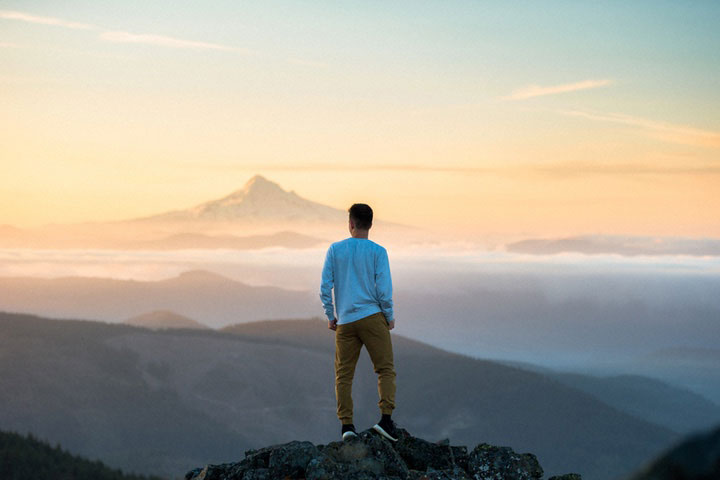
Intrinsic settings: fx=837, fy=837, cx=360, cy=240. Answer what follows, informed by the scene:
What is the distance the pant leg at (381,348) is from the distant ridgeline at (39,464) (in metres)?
140

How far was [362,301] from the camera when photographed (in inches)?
526

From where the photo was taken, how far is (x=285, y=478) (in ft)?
Result: 38.0

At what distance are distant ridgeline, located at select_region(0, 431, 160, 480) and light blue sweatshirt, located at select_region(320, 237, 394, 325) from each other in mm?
139835

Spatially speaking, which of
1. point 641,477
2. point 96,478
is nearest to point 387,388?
point 641,477

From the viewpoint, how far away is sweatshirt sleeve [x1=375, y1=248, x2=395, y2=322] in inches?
527

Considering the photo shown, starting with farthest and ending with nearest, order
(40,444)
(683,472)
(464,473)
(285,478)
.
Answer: (40,444), (464,473), (285,478), (683,472)

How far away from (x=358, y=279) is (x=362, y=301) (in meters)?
0.36

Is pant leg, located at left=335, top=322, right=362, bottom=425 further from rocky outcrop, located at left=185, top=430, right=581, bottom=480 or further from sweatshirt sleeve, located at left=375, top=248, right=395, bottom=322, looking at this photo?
rocky outcrop, located at left=185, top=430, right=581, bottom=480

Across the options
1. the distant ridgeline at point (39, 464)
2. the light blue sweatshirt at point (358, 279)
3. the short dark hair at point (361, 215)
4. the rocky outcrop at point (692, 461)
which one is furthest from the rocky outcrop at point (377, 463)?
the distant ridgeline at point (39, 464)

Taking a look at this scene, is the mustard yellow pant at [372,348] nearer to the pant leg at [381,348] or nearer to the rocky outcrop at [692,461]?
the pant leg at [381,348]

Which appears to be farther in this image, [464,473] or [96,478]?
[96,478]

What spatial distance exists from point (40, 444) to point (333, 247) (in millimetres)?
161656

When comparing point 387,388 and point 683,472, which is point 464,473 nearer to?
point 387,388

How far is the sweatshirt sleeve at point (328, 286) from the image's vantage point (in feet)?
44.3
